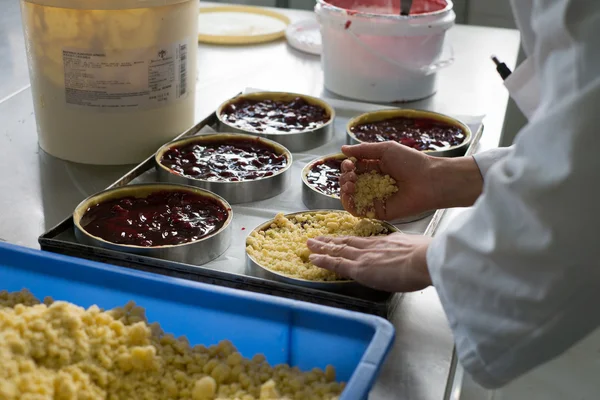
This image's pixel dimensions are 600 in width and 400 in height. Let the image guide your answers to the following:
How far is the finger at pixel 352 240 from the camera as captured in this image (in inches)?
50.9

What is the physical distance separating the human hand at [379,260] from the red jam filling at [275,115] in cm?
70

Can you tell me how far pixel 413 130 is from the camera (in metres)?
1.99

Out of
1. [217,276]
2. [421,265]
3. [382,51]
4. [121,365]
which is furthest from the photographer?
[382,51]

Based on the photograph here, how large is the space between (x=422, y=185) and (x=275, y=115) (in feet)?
2.20

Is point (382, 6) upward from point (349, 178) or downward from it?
upward

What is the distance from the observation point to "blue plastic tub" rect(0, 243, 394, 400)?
968 mm

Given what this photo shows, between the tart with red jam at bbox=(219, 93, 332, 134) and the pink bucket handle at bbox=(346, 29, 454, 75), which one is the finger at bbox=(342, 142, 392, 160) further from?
the pink bucket handle at bbox=(346, 29, 454, 75)

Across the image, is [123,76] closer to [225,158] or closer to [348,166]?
[225,158]

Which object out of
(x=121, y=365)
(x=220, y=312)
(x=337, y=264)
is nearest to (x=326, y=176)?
(x=337, y=264)

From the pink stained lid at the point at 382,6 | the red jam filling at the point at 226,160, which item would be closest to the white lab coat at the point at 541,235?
the red jam filling at the point at 226,160

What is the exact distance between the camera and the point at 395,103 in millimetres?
2271

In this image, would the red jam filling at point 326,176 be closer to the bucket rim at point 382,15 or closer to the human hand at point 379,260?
the human hand at point 379,260

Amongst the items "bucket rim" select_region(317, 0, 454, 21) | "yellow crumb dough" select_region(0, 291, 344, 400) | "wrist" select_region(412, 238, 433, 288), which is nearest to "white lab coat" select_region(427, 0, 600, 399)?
"wrist" select_region(412, 238, 433, 288)

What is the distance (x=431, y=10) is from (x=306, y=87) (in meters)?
0.48
